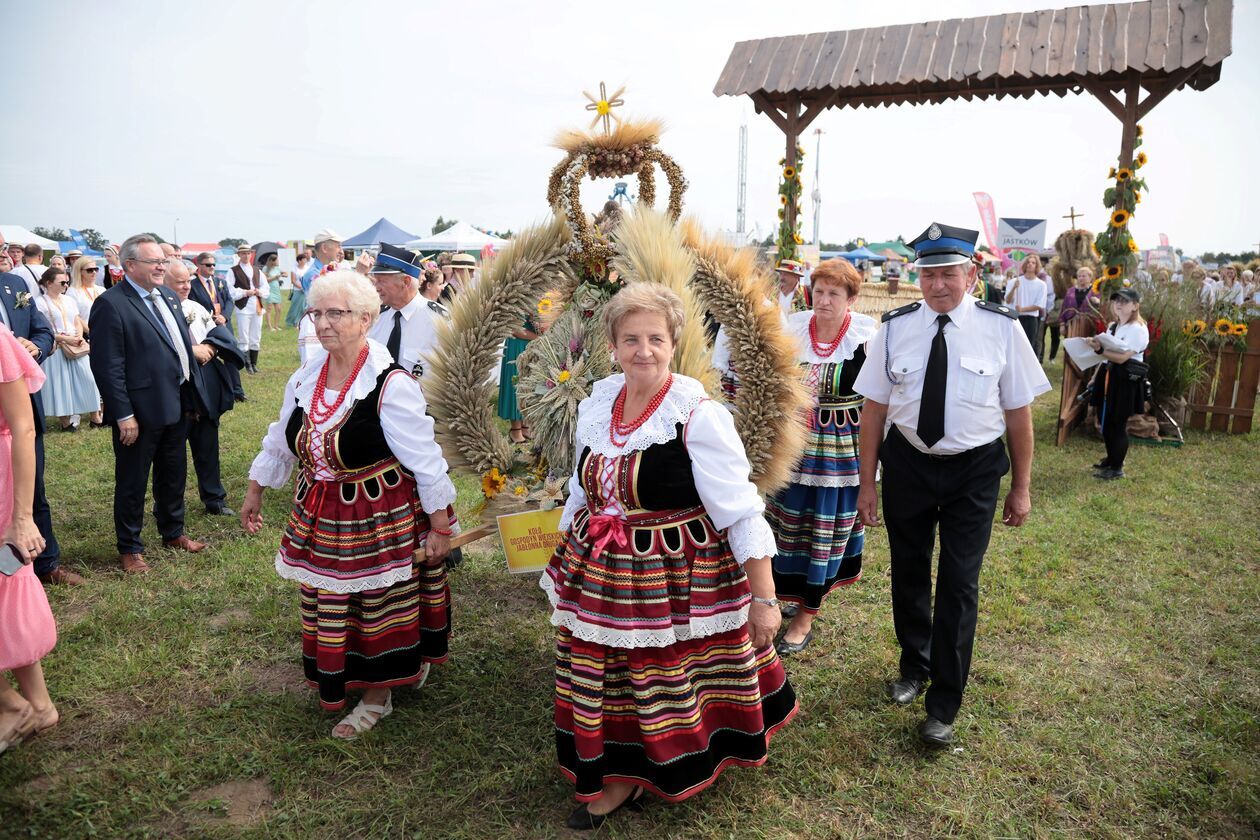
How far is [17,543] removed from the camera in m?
3.19

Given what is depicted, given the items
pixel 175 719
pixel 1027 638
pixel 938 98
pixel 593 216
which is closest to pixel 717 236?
pixel 593 216

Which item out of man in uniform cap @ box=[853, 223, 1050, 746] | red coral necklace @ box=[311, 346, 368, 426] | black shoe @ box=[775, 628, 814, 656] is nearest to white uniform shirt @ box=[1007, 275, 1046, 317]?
black shoe @ box=[775, 628, 814, 656]

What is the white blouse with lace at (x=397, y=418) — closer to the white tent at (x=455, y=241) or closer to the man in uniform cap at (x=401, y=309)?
the man in uniform cap at (x=401, y=309)

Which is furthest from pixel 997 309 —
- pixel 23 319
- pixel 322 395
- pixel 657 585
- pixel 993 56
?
pixel 993 56

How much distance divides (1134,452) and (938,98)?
15.9ft

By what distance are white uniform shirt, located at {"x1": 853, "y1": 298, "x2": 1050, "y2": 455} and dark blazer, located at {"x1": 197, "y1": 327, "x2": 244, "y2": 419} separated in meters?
5.05

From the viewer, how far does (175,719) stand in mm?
3686

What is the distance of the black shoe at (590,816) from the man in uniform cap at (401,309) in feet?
9.57

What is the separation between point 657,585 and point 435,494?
46.2 inches

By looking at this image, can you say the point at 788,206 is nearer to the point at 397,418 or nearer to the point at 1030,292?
the point at 1030,292

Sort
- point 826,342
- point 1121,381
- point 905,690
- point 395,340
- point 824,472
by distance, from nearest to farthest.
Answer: point 905,690, point 824,472, point 826,342, point 395,340, point 1121,381

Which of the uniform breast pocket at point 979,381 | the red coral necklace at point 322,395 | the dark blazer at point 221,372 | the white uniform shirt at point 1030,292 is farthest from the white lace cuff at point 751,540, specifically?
the white uniform shirt at point 1030,292

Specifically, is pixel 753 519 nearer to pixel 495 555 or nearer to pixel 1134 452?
pixel 495 555

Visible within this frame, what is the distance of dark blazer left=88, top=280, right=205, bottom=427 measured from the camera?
16.8 feet
